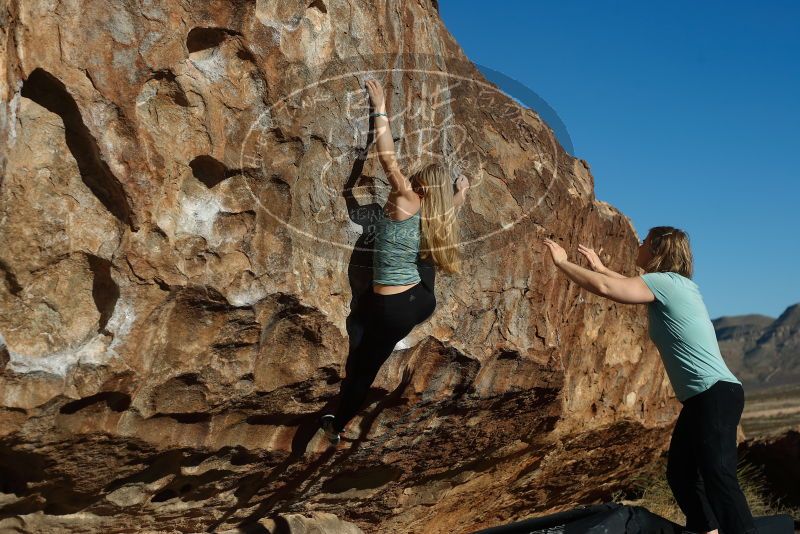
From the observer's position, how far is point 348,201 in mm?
4969

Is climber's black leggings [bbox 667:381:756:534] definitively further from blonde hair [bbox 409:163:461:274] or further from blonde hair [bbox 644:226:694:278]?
blonde hair [bbox 409:163:461:274]

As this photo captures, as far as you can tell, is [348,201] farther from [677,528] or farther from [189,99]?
[677,528]

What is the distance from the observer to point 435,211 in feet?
16.2

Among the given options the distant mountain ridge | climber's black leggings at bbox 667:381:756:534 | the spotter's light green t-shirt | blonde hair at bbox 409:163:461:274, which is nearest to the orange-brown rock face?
blonde hair at bbox 409:163:461:274

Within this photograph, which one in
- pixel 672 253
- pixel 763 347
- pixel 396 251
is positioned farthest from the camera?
pixel 763 347

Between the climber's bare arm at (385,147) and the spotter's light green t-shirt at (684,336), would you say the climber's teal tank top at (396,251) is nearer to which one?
the climber's bare arm at (385,147)

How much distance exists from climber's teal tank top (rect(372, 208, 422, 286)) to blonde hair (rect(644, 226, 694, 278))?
53.9 inches

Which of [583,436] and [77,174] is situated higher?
[77,174]

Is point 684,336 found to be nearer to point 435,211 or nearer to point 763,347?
point 435,211

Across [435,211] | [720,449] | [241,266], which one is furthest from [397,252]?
[720,449]

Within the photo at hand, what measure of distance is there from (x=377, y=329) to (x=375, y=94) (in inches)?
54.2

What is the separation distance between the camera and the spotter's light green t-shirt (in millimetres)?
4496

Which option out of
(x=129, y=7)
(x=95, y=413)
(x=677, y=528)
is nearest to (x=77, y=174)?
(x=129, y=7)

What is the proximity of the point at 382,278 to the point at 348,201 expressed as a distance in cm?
50
